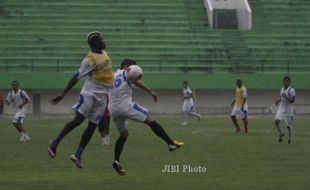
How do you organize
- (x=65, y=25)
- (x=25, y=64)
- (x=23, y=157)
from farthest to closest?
(x=65, y=25), (x=25, y=64), (x=23, y=157)

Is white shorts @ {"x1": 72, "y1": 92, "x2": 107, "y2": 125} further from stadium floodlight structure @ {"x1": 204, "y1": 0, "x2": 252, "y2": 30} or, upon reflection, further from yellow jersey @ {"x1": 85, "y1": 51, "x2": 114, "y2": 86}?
stadium floodlight structure @ {"x1": 204, "y1": 0, "x2": 252, "y2": 30}

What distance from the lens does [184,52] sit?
5322cm

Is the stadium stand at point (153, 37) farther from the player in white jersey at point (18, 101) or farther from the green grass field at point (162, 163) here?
the player in white jersey at point (18, 101)

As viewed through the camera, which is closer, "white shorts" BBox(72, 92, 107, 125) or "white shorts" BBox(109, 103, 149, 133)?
"white shorts" BBox(72, 92, 107, 125)

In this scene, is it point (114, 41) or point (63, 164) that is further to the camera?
point (114, 41)

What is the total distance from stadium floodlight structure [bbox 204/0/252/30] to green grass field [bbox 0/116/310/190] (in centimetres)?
2558

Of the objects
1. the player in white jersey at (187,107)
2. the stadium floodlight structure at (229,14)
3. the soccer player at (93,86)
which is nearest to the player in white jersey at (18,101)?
the player in white jersey at (187,107)

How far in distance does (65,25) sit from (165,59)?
22.2 feet

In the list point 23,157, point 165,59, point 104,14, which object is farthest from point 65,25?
point 23,157

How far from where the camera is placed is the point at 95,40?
15.6 meters

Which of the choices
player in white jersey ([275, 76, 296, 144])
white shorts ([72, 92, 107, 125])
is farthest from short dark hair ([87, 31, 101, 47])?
player in white jersey ([275, 76, 296, 144])

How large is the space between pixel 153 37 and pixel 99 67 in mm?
38893

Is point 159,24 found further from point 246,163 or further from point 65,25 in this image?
point 246,163

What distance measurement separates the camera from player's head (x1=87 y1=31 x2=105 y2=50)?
612 inches
